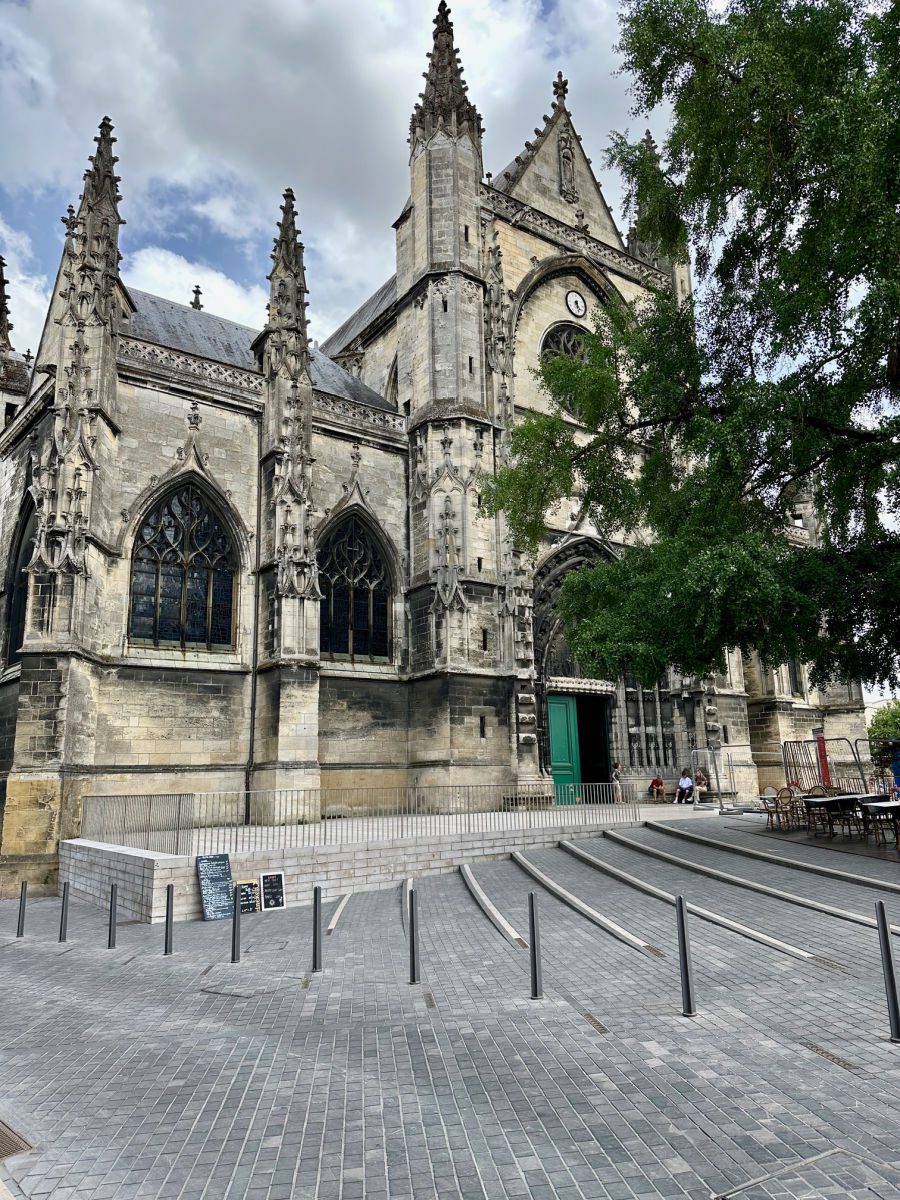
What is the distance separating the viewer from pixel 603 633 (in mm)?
12031

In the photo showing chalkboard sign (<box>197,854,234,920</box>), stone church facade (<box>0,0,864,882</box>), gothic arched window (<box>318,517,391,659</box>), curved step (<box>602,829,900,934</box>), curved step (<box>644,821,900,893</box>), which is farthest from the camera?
gothic arched window (<box>318,517,391,659</box>)

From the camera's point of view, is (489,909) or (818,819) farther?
(818,819)

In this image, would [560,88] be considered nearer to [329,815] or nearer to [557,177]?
[557,177]

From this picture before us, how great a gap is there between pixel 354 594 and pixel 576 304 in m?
12.0

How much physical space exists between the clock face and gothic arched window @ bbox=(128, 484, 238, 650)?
12963 millimetres

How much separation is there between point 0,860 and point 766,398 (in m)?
13.6

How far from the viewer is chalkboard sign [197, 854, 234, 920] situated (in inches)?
378

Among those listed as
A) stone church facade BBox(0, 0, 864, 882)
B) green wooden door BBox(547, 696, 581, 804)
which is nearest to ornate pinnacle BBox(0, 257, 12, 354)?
stone church facade BBox(0, 0, 864, 882)

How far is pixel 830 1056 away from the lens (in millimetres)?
4496

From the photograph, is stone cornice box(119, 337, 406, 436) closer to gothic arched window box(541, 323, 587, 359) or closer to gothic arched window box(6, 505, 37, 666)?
gothic arched window box(6, 505, 37, 666)

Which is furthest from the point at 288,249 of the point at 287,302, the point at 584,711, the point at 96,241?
the point at 584,711

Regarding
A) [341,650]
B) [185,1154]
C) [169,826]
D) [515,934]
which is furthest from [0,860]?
[185,1154]

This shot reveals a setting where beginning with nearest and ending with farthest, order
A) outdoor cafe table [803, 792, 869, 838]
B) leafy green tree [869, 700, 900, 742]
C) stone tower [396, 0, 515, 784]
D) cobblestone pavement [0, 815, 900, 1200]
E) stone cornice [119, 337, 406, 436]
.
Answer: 1. cobblestone pavement [0, 815, 900, 1200]
2. outdoor cafe table [803, 792, 869, 838]
3. stone cornice [119, 337, 406, 436]
4. stone tower [396, 0, 515, 784]
5. leafy green tree [869, 700, 900, 742]

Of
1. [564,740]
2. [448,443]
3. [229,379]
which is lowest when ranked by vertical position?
[564,740]
